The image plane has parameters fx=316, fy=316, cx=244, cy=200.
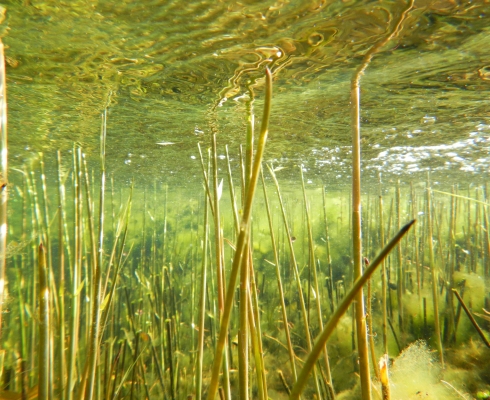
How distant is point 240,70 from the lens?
18.1 ft

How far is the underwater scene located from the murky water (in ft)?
0.12

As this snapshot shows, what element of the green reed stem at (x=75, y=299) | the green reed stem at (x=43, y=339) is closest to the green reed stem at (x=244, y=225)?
the green reed stem at (x=43, y=339)

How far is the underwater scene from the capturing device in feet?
5.24

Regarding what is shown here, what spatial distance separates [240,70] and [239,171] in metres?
2.07

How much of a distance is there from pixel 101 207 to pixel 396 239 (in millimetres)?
1575

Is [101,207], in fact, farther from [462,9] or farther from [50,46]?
[462,9]

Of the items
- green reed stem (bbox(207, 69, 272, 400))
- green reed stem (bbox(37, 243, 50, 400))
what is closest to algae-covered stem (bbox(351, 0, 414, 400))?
green reed stem (bbox(207, 69, 272, 400))

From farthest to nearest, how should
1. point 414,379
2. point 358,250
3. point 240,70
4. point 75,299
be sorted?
point 240,70 → point 414,379 → point 75,299 → point 358,250

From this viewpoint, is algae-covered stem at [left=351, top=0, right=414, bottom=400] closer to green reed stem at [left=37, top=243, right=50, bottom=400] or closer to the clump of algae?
green reed stem at [left=37, top=243, right=50, bottom=400]

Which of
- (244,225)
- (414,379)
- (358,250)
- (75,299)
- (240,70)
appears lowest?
(414,379)

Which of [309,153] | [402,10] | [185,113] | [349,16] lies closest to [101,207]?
[349,16]

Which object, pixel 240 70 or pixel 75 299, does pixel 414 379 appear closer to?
pixel 75 299

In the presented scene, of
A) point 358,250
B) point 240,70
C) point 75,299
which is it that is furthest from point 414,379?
point 240,70

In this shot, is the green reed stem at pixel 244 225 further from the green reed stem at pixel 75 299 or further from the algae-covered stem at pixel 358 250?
the green reed stem at pixel 75 299
